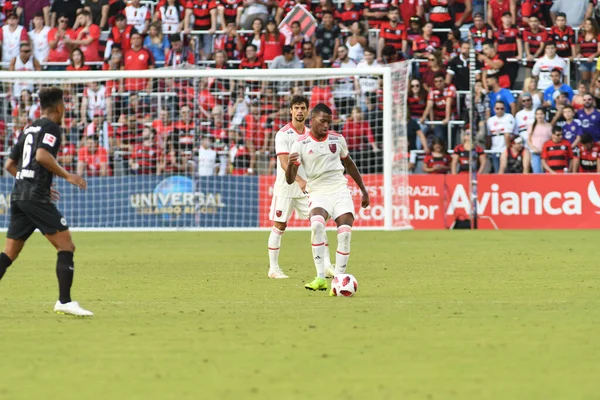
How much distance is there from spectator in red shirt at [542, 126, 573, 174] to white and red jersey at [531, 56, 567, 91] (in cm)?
165

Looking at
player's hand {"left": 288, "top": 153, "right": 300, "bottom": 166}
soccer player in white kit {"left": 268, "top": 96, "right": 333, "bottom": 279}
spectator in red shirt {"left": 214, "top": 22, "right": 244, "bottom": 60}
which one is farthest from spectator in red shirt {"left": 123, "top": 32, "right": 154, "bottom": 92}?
player's hand {"left": 288, "top": 153, "right": 300, "bottom": 166}

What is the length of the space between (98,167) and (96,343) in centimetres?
1770

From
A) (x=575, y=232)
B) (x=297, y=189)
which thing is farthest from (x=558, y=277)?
(x=575, y=232)

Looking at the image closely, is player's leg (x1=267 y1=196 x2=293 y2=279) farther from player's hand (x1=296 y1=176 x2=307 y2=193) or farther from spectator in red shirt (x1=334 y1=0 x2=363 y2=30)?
spectator in red shirt (x1=334 y1=0 x2=363 y2=30)

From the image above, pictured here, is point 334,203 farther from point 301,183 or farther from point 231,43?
point 231,43

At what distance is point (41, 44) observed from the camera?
2895cm

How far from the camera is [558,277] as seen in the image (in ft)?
44.4

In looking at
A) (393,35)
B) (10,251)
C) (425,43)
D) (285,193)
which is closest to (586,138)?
(425,43)

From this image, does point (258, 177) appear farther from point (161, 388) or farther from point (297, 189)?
point (161, 388)

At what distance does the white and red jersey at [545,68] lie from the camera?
26859 mm

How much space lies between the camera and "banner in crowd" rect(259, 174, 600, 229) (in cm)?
2500

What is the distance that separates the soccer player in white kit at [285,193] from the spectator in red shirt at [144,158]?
1141 cm

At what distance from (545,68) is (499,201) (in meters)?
3.68

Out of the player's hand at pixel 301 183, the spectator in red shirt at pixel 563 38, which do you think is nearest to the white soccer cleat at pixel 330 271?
the player's hand at pixel 301 183
